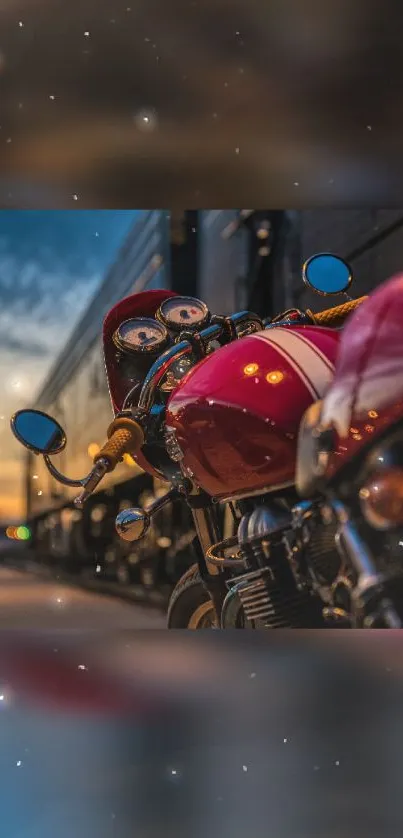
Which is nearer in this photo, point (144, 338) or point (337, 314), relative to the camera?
point (337, 314)

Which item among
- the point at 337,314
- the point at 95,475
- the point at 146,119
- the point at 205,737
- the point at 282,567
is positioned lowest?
the point at 205,737

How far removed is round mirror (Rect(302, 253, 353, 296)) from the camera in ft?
4.31

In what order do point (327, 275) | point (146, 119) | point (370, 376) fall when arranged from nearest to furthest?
point (370, 376) < point (327, 275) < point (146, 119)

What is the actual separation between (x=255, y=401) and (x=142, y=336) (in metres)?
0.47

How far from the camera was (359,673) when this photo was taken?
1.24 metres

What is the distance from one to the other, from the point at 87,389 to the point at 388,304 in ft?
7.13

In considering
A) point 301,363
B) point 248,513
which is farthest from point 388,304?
point 248,513

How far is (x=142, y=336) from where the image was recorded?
1.39 meters

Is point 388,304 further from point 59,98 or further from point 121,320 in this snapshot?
point 59,98

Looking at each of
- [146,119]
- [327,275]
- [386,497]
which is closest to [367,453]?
[386,497]

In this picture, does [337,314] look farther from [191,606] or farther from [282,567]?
[191,606]

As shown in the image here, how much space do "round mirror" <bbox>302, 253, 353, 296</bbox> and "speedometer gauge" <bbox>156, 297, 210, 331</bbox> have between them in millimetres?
194

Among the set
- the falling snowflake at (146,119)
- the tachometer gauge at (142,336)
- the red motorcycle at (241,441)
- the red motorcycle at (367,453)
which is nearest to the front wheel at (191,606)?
the red motorcycle at (241,441)

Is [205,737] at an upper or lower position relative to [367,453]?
lower
